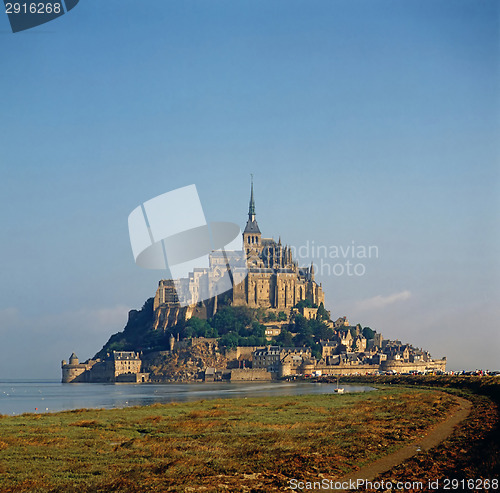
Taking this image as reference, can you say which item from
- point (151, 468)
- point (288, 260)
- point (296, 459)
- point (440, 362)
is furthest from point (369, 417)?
point (288, 260)

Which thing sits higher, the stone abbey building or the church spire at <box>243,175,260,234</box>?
the church spire at <box>243,175,260,234</box>

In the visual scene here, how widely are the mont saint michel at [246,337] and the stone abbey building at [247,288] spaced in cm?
22

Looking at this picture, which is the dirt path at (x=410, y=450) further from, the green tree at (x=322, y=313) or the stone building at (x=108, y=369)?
the green tree at (x=322, y=313)

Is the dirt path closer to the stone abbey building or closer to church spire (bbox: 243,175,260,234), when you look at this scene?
the stone abbey building

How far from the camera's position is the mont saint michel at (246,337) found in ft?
451

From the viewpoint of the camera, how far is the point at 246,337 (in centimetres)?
14550

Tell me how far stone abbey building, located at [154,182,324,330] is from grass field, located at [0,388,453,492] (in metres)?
113

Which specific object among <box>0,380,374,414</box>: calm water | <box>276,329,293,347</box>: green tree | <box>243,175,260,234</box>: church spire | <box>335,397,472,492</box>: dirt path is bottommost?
<box>0,380,374,414</box>: calm water

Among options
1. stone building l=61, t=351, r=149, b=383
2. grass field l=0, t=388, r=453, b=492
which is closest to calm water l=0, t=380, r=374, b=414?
grass field l=0, t=388, r=453, b=492

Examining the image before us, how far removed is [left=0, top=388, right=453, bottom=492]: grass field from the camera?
19.2 m

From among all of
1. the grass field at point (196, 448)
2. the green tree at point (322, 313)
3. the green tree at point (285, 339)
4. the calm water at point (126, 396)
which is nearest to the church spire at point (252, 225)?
the green tree at point (322, 313)

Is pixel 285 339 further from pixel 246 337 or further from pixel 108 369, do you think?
pixel 108 369

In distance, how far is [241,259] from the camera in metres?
159

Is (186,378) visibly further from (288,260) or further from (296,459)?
(296,459)
